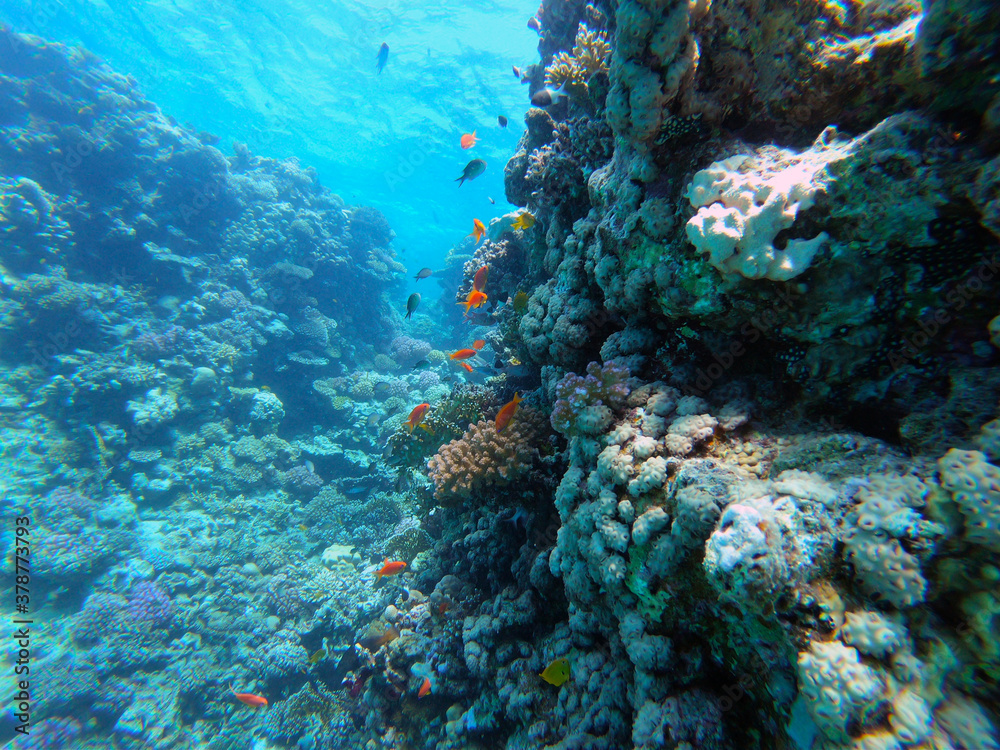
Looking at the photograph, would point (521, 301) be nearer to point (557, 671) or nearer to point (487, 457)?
point (487, 457)

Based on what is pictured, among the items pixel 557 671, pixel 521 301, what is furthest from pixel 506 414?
pixel 557 671

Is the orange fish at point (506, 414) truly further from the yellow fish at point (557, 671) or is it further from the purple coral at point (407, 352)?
the purple coral at point (407, 352)

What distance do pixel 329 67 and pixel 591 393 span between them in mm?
35916

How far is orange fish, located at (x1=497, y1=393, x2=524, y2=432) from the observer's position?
13.2 feet

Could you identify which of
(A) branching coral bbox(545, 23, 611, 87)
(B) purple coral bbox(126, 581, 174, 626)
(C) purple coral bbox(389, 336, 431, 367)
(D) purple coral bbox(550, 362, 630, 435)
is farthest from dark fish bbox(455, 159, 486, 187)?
(B) purple coral bbox(126, 581, 174, 626)

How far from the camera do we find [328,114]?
33844mm

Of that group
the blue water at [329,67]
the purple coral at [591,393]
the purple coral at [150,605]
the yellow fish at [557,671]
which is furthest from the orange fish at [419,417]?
the blue water at [329,67]

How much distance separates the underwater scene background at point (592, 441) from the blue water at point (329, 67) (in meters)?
16.6

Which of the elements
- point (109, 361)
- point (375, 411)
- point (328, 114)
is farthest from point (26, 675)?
point (328, 114)

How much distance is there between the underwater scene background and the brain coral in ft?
0.16

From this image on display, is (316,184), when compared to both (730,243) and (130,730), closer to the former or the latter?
(130,730)

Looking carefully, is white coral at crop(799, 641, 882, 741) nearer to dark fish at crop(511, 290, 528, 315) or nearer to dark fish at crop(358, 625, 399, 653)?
dark fish at crop(511, 290, 528, 315)

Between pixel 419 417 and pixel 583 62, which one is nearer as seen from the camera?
pixel 583 62

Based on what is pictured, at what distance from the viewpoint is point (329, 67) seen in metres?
27.7
